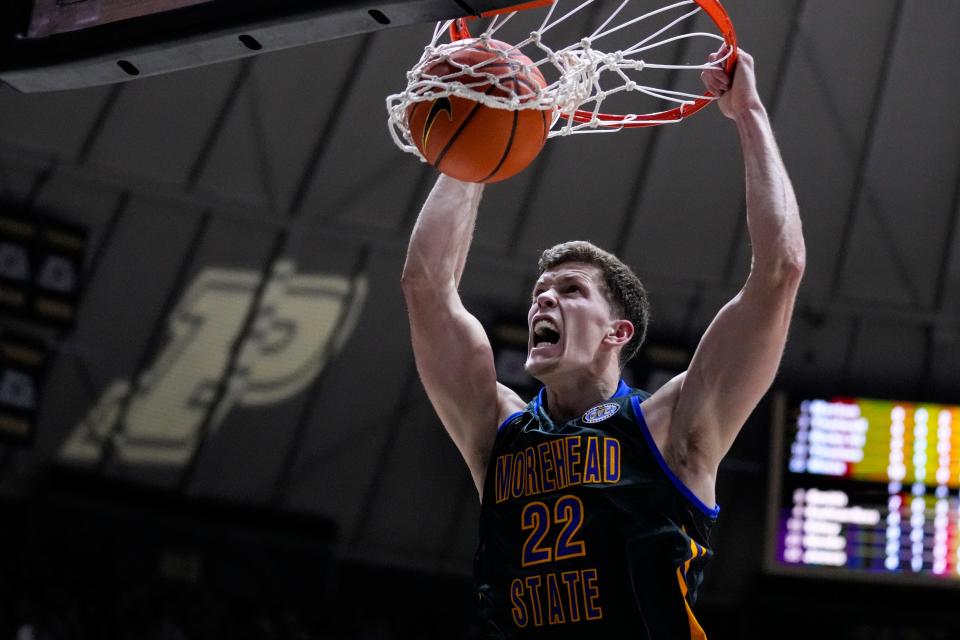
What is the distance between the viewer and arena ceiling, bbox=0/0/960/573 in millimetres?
11312

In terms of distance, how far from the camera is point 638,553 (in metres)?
3.69

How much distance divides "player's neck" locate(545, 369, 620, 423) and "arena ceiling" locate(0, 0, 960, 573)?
23.8 feet

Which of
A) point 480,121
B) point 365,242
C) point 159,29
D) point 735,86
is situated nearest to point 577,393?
point 480,121

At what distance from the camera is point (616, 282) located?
432 cm

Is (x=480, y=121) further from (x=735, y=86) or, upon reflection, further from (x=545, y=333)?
(x=735, y=86)

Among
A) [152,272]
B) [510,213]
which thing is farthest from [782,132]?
[152,272]

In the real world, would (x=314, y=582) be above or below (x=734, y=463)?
below

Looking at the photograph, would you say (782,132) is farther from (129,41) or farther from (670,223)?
(129,41)

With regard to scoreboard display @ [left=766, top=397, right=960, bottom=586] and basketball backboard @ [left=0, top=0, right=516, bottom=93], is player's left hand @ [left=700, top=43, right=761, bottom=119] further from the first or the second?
scoreboard display @ [left=766, top=397, right=960, bottom=586]

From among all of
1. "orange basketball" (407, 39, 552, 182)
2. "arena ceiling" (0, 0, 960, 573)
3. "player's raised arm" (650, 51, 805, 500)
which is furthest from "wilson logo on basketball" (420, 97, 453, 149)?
"arena ceiling" (0, 0, 960, 573)

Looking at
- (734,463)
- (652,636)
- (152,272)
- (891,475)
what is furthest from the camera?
(734,463)

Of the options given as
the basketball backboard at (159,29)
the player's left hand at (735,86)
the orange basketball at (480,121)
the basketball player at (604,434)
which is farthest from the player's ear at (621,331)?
the basketball backboard at (159,29)

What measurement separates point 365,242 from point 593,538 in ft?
29.4

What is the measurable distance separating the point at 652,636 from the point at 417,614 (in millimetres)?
10002
